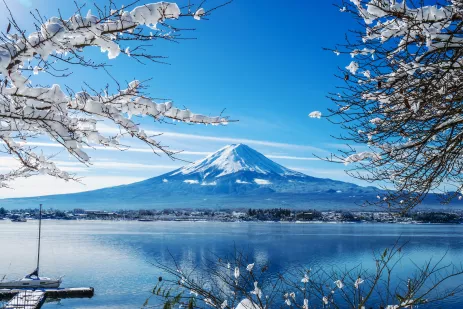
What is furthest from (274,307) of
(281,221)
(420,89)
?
(281,221)

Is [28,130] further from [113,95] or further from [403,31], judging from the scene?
[403,31]

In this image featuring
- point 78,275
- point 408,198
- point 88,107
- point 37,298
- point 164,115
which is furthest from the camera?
point 78,275

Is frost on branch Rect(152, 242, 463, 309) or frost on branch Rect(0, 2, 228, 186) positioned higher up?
frost on branch Rect(0, 2, 228, 186)

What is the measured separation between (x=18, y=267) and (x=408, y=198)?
30118 mm

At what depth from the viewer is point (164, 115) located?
3852mm

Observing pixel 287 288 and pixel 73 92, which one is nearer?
pixel 73 92

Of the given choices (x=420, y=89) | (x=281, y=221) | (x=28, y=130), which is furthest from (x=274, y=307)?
(x=281, y=221)

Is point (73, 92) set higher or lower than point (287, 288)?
higher

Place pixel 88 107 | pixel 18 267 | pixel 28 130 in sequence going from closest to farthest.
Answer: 1. pixel 88 107
2. pixel 28 130
3. pixel 18 267

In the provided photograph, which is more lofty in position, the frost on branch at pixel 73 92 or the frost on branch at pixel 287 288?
the frost on branch at pixel 73 92

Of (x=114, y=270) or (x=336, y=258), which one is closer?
(x=114, y=270)

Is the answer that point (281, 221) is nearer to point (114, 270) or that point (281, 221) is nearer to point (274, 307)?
point (114, 270)

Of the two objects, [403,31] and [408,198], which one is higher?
[403,31]

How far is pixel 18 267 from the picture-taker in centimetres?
2986
